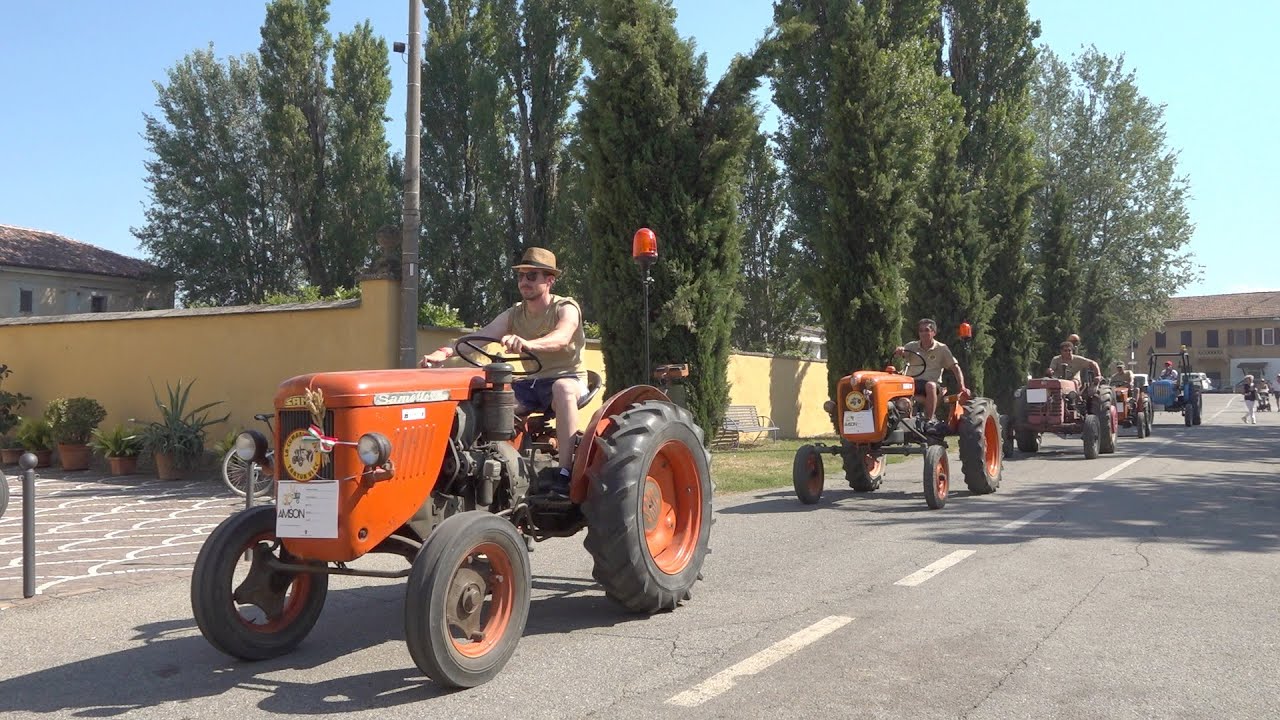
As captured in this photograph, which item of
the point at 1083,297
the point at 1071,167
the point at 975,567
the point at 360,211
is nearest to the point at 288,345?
the point at 975,567

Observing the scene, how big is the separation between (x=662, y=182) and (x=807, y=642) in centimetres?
1234

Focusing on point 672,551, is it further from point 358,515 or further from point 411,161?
point 411,161

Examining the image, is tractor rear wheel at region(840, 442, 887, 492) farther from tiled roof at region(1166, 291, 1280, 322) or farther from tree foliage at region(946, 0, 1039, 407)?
tiled roof at region(1166, 291, 1280, 322)

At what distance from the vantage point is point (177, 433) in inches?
540

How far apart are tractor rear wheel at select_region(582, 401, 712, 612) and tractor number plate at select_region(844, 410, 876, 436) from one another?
4391mm

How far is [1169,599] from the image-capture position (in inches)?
239

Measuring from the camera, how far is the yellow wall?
43.9 ft

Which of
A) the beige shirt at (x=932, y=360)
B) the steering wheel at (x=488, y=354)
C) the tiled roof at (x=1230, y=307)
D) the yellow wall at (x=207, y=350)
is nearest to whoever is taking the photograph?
the steering wheel at (x=488, y=354)

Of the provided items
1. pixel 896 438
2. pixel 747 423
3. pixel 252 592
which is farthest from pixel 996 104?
pixel 252 592

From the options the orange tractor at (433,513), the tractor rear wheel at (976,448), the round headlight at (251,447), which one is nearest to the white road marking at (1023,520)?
the tractor rear wheel at (976,448)

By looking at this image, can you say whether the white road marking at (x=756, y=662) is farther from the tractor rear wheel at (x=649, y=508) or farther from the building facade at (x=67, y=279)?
the building facade at (x=67, y=279)

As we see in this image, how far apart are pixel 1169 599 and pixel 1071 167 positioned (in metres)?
43.7

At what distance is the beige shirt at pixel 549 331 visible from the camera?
5.98 m

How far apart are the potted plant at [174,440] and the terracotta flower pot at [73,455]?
1592 mm
